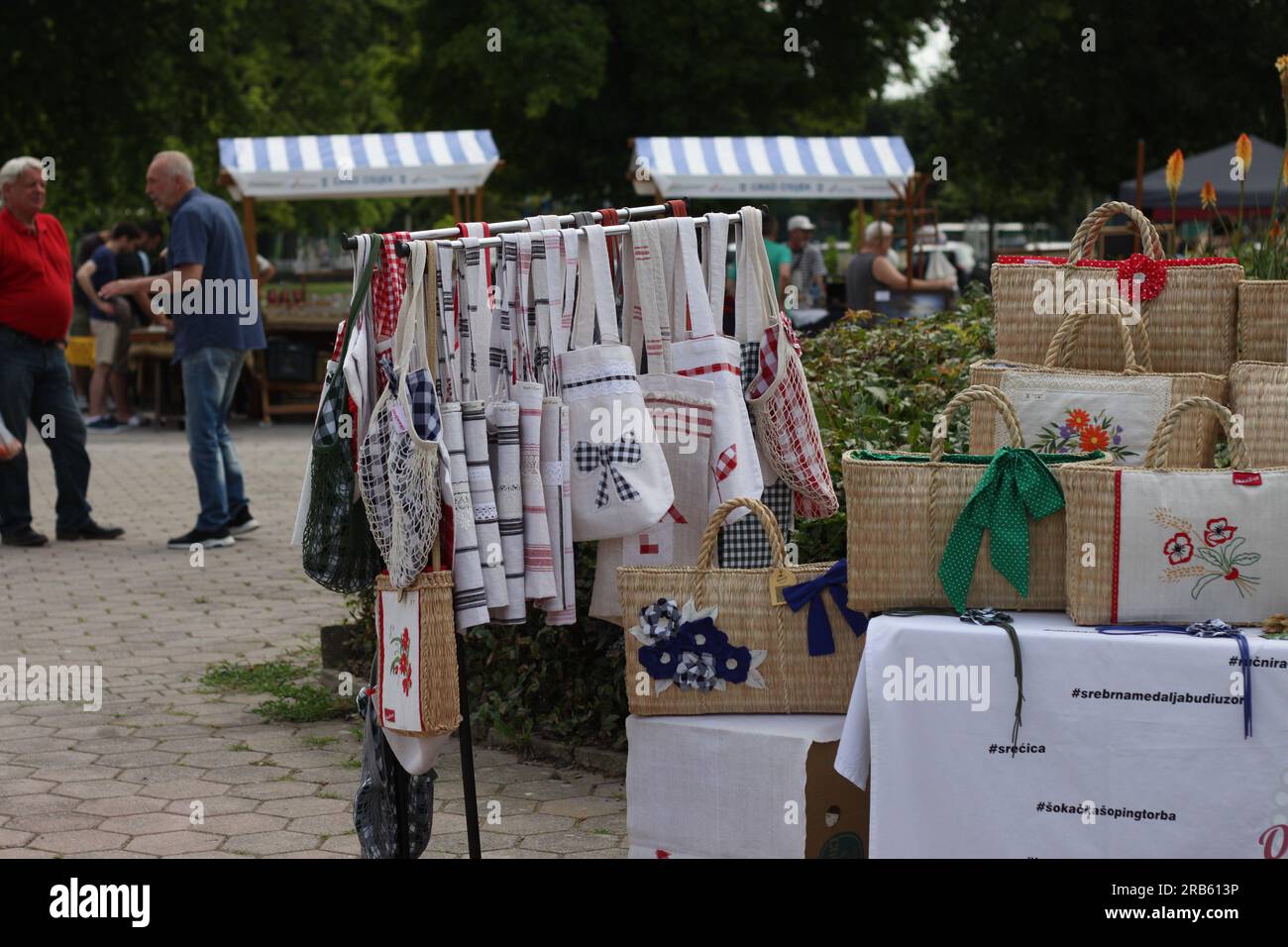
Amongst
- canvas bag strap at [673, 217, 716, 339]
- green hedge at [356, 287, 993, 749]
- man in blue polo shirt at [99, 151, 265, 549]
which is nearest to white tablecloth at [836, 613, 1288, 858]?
canvas bag strap at [673, 217, 716, 339]

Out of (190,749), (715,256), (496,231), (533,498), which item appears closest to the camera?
(533,498)

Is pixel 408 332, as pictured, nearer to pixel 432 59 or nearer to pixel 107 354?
pixel 107 354

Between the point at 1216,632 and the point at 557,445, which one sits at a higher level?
the point at 557,445

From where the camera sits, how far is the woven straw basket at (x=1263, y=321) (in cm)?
400

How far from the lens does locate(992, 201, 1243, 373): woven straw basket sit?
4051 millimetres

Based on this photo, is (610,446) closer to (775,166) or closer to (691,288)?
(691,288)

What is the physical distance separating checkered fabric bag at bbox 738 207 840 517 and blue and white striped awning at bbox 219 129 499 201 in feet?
41.1

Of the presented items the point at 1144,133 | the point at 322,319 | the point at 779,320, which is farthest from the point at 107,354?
the point at 1144,133

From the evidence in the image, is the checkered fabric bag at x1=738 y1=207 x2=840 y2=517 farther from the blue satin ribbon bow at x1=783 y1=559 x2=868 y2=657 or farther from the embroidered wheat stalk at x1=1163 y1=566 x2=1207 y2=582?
the embroidered wheat stalk at x1=1163 y1=566 x2=1207 y2=582

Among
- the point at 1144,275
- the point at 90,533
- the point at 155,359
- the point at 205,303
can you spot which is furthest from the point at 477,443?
the point at 155,359

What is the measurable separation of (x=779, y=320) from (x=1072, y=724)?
1268mm

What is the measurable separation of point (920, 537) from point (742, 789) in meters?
0.72

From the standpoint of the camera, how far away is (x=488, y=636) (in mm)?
5457

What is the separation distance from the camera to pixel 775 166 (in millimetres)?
18156
